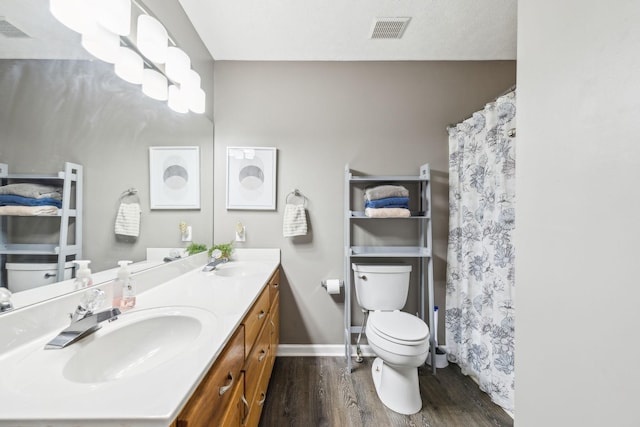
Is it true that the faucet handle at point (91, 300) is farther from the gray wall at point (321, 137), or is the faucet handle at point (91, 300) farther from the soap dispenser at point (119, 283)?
the gray wall at point (321, 137)

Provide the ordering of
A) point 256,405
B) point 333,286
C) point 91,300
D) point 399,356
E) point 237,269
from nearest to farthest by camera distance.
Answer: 1. point 91,300
2. point 256,405
3. point 399,356
4. point 237,269
5. point 333,286

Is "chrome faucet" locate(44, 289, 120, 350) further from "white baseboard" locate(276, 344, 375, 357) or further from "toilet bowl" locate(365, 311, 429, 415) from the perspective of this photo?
"white baseboard" locate(276, 344, 375, 357)

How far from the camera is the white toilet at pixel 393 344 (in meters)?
1.43

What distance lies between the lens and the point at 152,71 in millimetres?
1348

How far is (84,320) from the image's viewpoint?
78 cm

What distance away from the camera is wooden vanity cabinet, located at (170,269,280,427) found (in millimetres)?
617

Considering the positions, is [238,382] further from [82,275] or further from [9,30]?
[9,30]

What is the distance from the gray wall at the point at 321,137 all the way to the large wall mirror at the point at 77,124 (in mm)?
758

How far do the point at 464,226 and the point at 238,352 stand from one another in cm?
175

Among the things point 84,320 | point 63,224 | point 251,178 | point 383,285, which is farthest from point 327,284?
point 63,224

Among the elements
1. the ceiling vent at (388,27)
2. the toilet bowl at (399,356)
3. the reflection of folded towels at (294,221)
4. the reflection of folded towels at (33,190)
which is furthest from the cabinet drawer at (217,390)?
the ceiling vent at (388,27)

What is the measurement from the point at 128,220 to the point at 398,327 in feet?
5.35

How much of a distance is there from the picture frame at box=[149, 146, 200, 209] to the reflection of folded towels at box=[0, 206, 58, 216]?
21.4 inches

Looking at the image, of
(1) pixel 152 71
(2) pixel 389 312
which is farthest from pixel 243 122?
(2) pixel 389 312
